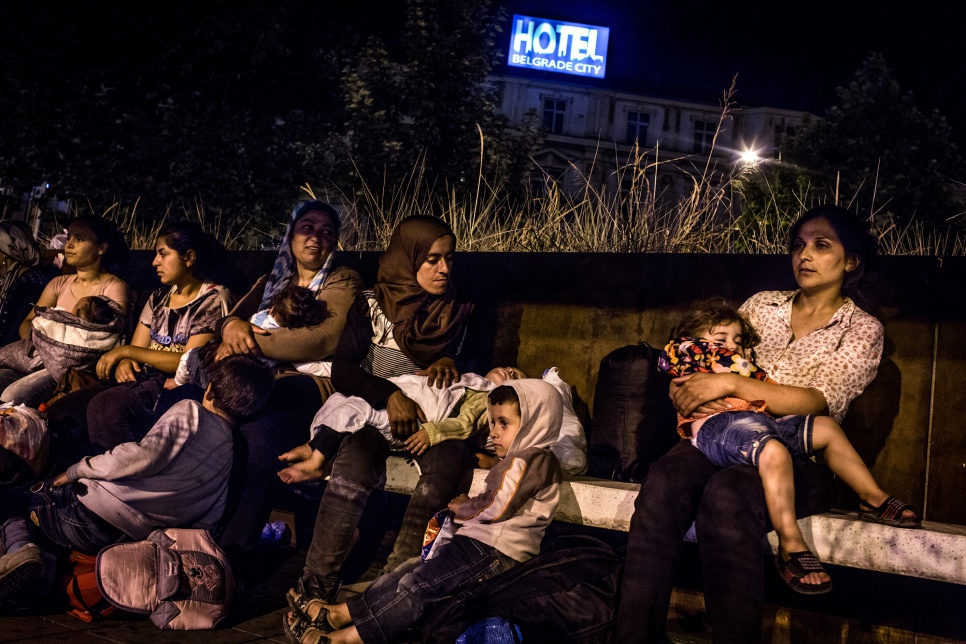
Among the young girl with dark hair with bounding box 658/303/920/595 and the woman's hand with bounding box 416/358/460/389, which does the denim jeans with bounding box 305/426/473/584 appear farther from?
the young girl with dark hair with bounding box 658/303/920/595

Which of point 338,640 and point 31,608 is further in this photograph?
point 31,608

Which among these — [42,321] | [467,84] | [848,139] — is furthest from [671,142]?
[42,321]

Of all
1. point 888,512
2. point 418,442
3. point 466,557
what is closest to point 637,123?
point 418,442

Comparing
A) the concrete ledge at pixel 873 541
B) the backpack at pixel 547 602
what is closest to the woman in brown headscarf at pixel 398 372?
the backpack at pixel 547 602

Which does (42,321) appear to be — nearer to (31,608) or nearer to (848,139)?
(31,608)

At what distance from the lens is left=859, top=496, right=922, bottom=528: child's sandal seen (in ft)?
11.2

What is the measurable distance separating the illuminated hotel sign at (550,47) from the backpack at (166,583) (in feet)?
154

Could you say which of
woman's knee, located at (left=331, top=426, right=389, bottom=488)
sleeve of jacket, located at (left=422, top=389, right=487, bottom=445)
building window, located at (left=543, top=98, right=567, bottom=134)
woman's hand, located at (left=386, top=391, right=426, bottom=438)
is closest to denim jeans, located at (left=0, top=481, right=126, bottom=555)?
woman's knee, located at (left=331, top=426, right=389, bottom=488)

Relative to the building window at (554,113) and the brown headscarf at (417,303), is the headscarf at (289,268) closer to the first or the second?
the brown headscarf at (417,303)

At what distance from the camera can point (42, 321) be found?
5711mm

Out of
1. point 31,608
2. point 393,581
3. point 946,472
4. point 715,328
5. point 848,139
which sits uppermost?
point 848,139

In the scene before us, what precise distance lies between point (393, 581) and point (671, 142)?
1840 inches

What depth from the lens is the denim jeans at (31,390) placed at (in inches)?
222

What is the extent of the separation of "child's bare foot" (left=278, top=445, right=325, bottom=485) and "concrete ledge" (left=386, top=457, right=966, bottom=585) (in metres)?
1.21
